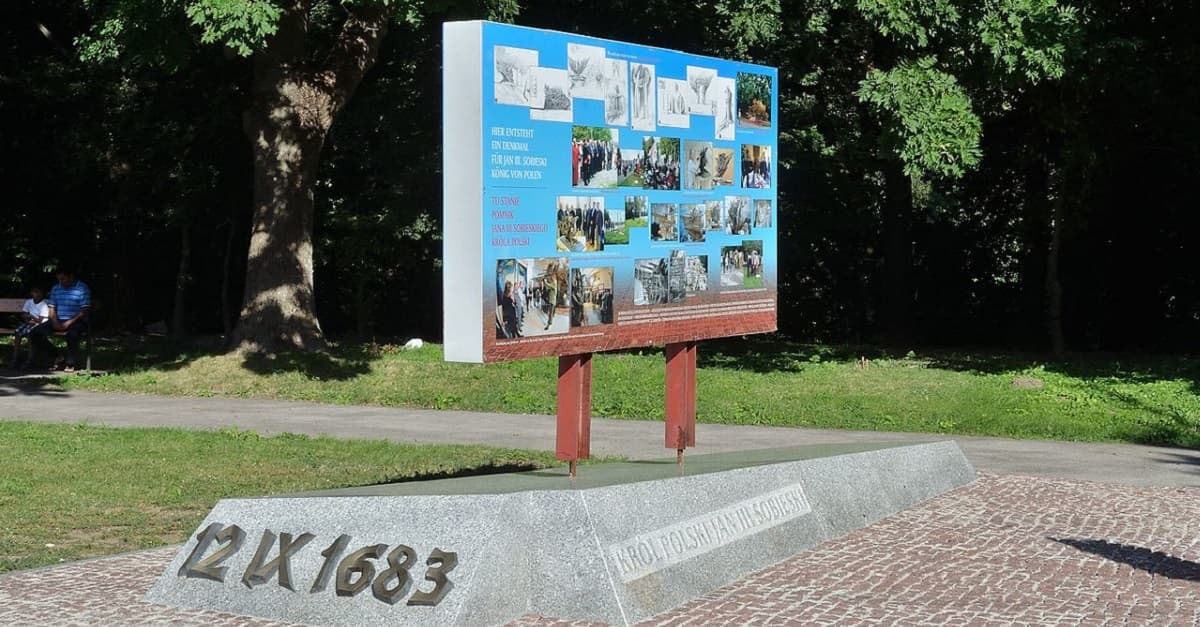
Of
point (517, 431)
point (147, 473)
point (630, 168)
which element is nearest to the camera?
point (630, 168)

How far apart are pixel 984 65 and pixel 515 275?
11.5 m

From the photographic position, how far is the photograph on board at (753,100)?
11234 mm

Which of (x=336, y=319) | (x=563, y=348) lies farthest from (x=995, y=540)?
(x=336, y=319)

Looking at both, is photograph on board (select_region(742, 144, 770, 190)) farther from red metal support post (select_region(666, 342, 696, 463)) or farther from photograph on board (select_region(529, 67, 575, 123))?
photograph on board (select_region(529, 67, 575, 123))

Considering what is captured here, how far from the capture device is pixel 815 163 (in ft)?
75.1

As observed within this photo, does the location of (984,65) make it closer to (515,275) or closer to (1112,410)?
(1112,410)

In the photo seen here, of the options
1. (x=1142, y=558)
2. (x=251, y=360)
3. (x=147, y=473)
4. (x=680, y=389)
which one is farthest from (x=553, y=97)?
(x=251, y=360)

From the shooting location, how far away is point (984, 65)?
731 inches

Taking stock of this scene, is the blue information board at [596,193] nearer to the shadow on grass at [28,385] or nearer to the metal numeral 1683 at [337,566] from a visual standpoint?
the metal numeral 1683 at [337,566]

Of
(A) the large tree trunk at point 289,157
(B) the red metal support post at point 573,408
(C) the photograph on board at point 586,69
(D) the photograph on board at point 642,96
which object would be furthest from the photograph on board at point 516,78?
(A) the large tree trunk at point 289,157

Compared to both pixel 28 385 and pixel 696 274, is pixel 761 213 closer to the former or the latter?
pixel 696 274

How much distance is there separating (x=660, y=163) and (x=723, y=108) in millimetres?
1058

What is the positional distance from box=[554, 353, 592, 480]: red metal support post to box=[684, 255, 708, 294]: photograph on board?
3.88 ft

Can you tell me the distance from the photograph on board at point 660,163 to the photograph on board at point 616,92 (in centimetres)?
33
